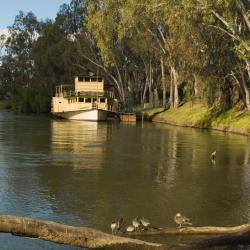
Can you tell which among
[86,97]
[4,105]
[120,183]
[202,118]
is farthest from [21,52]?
[120,183]

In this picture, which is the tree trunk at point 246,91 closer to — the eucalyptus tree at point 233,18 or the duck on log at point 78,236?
the eucalyptus tree at point 233,18

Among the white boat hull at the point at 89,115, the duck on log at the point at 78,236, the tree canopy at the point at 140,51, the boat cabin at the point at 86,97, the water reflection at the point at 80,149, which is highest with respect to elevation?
the tree canopy at the point at 140,51

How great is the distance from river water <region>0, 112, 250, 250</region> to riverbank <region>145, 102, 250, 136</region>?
1307cm

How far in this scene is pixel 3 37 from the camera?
409ft

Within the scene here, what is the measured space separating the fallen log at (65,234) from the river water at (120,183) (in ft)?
3.39

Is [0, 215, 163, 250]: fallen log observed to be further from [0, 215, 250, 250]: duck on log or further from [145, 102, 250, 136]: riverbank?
[145, 102, 250, 136]: riverbank

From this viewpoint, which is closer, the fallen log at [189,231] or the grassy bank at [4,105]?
the fallen log at [189,231]

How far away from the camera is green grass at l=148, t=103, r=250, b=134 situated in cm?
5247

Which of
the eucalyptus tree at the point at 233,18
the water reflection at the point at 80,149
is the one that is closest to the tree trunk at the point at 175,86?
the eucalyptus tree at the point at 233,18

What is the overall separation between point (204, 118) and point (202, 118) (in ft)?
1.16

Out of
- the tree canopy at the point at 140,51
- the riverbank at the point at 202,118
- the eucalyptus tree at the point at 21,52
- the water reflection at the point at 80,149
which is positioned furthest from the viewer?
the eucalyptus tree at the point at 21,52

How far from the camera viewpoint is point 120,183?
74.2ft

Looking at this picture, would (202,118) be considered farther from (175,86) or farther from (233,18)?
(233,18)

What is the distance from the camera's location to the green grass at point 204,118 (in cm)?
5247
